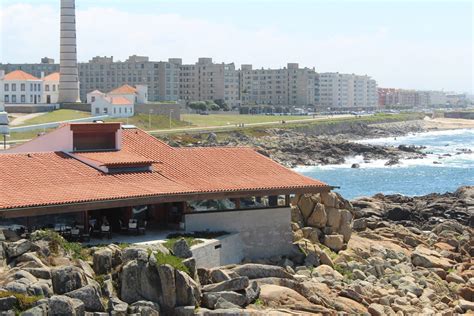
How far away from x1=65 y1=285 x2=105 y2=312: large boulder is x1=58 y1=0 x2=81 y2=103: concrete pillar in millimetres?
100432

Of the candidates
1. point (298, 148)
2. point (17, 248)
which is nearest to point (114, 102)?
point (298, 148)

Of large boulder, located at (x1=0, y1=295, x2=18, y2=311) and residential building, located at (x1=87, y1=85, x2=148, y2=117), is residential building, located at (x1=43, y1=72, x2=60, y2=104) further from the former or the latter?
large boulder, located at (x1=0, y1=295, x2=18, y2=311)

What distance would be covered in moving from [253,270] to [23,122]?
83168 mm

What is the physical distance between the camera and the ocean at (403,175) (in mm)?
85062

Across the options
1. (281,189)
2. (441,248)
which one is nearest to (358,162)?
(441,248)

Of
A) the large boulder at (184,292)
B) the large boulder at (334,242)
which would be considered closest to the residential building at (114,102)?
the large boulder at (334,242)

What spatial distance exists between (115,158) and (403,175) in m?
71.3

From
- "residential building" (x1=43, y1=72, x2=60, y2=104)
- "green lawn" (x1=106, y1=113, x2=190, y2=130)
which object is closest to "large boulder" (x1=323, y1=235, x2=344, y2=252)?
"green lawn" (x1=106, y1=113, x2=190, y2=130)

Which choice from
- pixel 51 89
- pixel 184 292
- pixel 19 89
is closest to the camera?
pixel 184 292

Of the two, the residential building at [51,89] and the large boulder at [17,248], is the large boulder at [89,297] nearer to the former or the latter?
the large boulder at [17,248]

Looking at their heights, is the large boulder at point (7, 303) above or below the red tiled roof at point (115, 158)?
below

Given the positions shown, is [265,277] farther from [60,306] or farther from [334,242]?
[334,242]

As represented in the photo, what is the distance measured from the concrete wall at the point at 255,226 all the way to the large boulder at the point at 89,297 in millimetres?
9649

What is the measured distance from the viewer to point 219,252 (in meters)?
30.1
